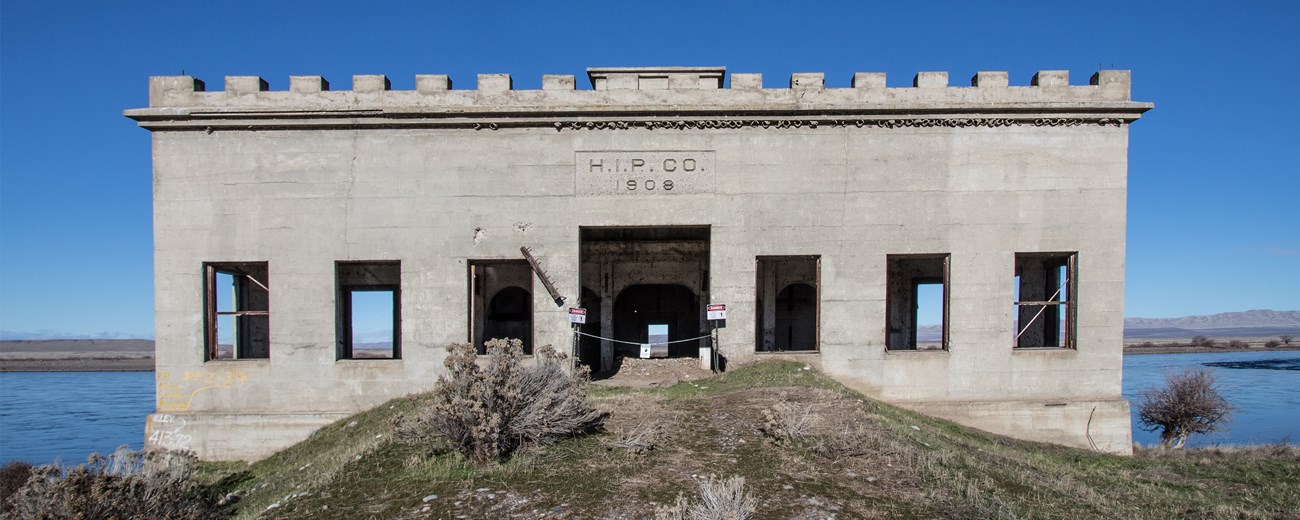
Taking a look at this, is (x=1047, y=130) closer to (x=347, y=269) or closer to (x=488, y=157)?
(x=488, y=157)

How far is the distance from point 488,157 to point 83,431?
1327 inches

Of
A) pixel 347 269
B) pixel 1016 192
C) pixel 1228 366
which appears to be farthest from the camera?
pixel 1228 366

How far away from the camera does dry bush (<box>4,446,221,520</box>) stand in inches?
326

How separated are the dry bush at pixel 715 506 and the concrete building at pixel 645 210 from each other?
882 centimetres

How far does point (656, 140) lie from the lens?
1562 centimetres

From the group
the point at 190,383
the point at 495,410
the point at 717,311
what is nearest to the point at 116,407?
the point at 190,383

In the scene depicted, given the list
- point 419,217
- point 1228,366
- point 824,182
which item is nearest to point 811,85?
point 824,182

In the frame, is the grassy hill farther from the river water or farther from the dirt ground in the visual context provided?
the river water

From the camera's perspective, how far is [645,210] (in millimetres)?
15578

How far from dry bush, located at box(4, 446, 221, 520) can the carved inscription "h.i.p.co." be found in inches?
347

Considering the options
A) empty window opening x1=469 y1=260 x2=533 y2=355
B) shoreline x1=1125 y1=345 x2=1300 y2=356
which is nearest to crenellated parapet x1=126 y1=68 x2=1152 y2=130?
empty window opening x1=469 y1=260 x2=533 y2=355

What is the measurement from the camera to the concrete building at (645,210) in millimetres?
15508

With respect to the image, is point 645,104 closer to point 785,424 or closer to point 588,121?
point 588,121

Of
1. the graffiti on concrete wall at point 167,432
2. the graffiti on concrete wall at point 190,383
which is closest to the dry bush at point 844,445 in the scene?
the graffiti on concrete wall at point 190,383
